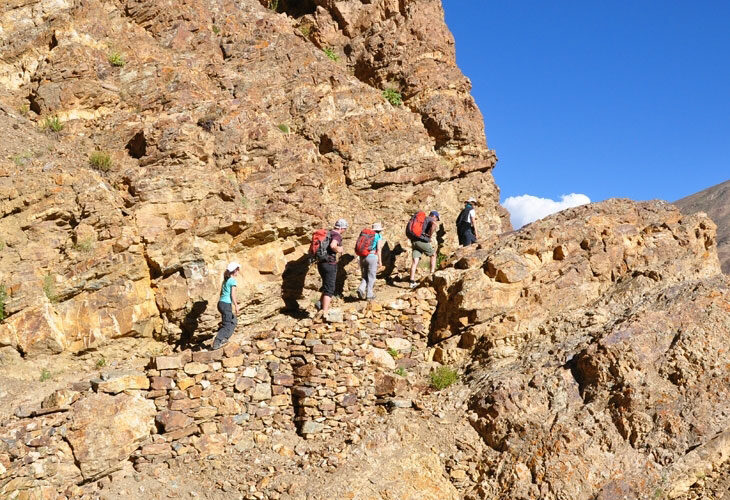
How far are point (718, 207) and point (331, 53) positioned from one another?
22.4 meters

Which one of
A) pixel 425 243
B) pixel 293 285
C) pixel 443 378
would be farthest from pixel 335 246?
pixel 443 378

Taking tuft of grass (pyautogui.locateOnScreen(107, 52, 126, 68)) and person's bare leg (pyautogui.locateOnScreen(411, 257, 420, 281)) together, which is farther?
tuft of grass (pyautogui.locateOnScreen(107, 52, 126, 68))

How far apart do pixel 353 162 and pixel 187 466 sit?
779cm

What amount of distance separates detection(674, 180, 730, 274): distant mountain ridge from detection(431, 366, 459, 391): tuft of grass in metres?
17.3

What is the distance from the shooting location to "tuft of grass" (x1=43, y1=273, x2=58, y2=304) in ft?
31.4

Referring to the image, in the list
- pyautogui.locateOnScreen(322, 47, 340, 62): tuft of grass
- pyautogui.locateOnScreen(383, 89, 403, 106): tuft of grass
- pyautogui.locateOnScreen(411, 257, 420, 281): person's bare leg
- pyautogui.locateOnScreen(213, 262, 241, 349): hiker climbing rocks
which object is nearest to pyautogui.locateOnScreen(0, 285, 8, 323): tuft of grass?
pyautogui.locateOnScreen(213, 262, 241, 349): hiker climbing rocks

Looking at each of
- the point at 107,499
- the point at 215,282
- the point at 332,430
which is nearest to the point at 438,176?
the point at 215,282

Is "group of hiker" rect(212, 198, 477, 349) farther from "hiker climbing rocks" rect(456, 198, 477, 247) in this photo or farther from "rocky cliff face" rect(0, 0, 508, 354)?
"rocky cliff face" rect(0, 0, 508, 354)

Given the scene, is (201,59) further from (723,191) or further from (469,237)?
(723,191)

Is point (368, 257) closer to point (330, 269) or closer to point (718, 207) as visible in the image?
point (330, 269)

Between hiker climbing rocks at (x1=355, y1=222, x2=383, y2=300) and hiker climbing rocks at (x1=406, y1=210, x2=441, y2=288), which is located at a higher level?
hiker climbing rocks at (x1=406, y1=210, x2=441, y2=288)

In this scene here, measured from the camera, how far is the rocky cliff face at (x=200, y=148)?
10000mm

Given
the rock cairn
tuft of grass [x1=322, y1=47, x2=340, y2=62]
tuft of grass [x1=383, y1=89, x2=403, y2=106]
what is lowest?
the rock cairn

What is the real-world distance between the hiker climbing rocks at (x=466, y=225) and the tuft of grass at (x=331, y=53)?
6013 mm
